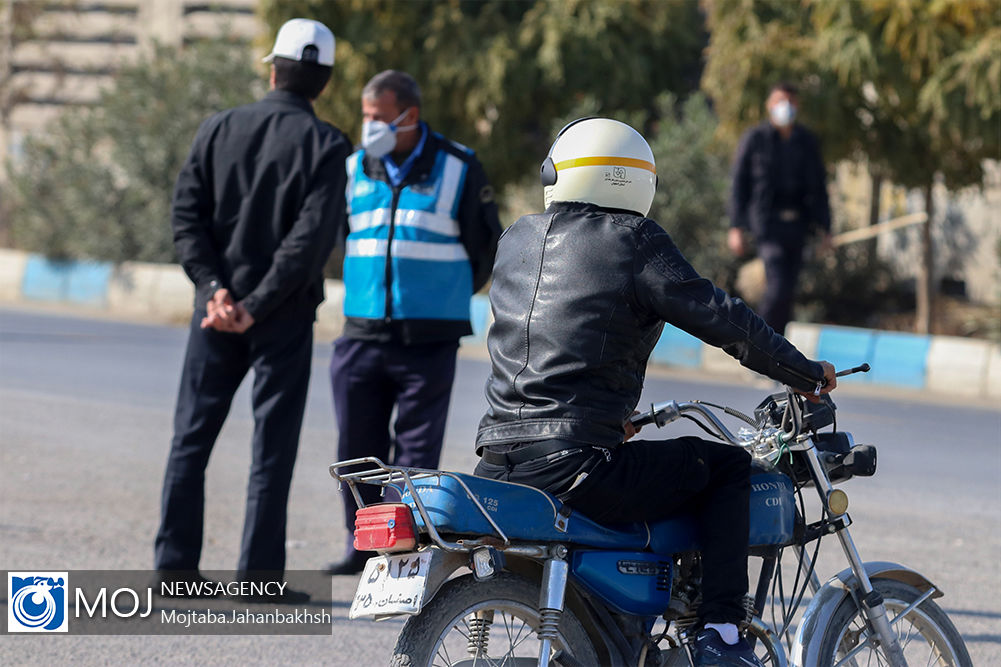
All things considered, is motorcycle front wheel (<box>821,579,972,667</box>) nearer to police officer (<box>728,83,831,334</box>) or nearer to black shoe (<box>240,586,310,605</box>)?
black shoe (<box>240,586,310,605</box>)

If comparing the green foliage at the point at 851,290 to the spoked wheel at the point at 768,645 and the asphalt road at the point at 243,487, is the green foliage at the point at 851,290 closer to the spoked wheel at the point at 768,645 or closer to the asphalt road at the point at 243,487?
the asphalt road at the point at 243,487

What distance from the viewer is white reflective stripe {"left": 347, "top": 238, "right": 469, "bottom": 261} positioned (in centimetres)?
576

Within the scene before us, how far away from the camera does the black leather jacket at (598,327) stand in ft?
11.1

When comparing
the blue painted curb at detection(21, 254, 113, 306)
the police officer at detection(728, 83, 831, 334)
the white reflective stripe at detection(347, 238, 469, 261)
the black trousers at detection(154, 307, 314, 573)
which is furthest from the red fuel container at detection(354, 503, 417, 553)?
the blue painted curb at detection(21, 254, 113, 306)

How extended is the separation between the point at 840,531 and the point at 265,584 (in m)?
2.31

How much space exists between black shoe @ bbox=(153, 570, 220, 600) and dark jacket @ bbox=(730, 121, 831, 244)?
658cm

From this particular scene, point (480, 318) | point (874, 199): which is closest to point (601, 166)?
point (480, 318)

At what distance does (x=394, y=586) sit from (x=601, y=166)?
3.59 ft

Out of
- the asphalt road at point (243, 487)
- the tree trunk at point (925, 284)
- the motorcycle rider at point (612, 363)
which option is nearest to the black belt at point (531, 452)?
the motorcycle rider at point (612, 363)

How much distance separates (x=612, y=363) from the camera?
11.2 feet

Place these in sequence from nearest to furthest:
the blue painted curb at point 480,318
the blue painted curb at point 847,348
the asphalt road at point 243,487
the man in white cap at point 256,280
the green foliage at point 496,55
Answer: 1. the asphalt road at point 243,487
2. the man in white cap at point 256,280
3. the blue painted curb at point 847,348
4. the blue painted curb at point 480,318
5. the green foliage at point 496,55

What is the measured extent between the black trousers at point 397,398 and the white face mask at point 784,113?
5.61 meters

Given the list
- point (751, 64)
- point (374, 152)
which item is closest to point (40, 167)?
point (751, 64)

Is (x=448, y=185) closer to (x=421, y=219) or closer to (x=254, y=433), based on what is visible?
(x=421, y=219)
